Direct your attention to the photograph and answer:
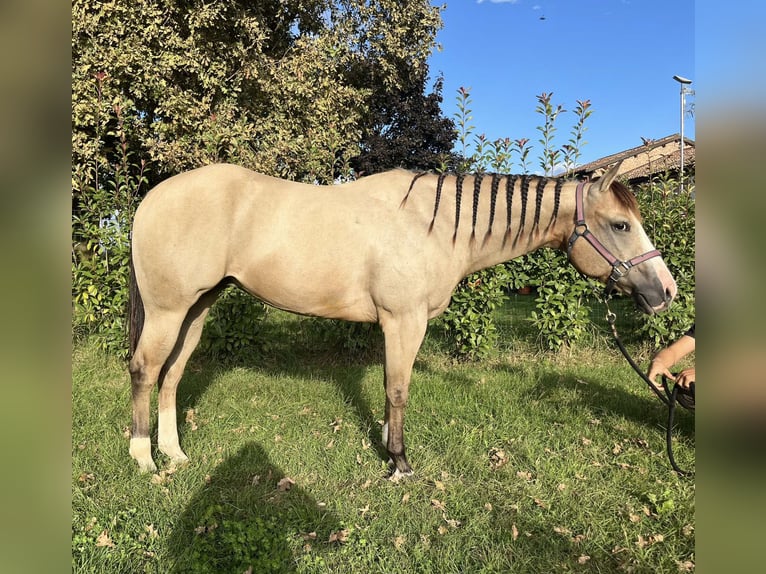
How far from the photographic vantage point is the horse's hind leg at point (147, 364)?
3.14 metres

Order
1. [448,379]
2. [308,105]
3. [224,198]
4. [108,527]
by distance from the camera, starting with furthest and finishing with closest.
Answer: [308,105], [448,379], [224,198], [108,527]

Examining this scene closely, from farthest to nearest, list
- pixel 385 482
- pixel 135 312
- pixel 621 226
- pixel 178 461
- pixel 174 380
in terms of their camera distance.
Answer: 1. pixel 174 380
2. pixel 135 312
3. pixel 178 461
4. pixel 385 482
5. pixel 621 226

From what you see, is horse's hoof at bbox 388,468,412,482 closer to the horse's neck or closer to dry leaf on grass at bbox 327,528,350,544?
dry leaf on grass at bbox 327,528,350,544

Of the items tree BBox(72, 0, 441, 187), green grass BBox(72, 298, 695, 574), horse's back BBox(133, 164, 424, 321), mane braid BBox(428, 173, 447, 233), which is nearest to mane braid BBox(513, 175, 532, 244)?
mane braid BBox(428, 173, 447, 233)

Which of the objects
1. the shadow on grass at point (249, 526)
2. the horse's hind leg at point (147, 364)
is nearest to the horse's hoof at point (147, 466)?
the horse's hind leg at point (147, 364)

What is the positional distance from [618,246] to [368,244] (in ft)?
5.45

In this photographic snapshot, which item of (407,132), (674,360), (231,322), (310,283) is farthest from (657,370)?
(407,132)

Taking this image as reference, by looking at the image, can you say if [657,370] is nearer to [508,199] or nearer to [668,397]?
[668,397]

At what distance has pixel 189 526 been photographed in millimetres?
2549

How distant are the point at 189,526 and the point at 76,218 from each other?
13.9ft

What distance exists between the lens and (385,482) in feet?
10.1

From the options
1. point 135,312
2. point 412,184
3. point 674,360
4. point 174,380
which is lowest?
point 174,380
